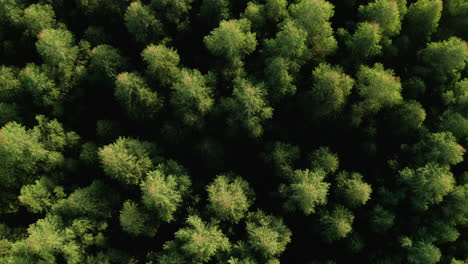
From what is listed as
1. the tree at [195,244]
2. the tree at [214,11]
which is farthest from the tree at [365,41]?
the tree at [195,244]

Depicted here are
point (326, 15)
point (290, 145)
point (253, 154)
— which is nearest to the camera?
point (326, 15)

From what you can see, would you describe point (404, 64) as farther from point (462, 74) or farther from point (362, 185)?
point (362, 185)

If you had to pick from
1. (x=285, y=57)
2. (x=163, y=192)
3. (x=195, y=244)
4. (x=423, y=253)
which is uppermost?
(x=285, y=57)

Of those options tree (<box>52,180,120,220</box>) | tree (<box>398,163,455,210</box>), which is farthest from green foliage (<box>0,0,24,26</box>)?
tree (<box>398,163,455,210</box>)

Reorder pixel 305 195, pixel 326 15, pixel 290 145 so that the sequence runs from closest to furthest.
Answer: pixel 305 195
pixel 326 15
pixel 290 145

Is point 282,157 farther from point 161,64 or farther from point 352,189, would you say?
point 161,64

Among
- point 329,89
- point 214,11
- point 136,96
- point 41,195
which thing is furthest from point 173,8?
point 41,195

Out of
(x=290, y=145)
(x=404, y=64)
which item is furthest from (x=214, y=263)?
(x=404, y=64)
